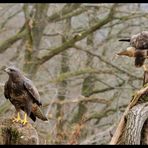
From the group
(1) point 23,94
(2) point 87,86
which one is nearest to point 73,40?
(2) point 87,86

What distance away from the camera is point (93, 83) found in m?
13.4

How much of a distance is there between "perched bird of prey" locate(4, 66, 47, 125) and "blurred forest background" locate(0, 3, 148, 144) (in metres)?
6.60

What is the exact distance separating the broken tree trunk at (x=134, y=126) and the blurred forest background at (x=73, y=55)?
6.50 m

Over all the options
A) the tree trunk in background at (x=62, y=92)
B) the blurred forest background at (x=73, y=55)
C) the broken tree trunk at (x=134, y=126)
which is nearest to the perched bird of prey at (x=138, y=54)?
the broken tree trunk at (x=134, y=126)

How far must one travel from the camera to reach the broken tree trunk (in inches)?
121

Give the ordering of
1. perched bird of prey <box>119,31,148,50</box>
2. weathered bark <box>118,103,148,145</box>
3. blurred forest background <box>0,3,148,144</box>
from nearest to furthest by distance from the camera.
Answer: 1. weathered bark <box>118,103,148,145</box>
2. perched bird of prey <box>119,31,148,50</box>
3. blurred forest background <box>0,3,148,144</box>

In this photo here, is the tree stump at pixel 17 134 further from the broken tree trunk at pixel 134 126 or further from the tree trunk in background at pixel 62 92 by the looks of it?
the tree trunk in background at pixel 62 92

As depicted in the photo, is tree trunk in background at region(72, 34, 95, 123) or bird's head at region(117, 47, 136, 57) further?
tree trunk in background at region(72, 34, 95, 123)

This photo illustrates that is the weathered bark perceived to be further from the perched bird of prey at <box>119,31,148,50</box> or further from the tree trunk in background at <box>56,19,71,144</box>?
the tree trunk in background at <box>56,19,71,144</box>

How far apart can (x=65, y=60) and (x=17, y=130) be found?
9.68 m

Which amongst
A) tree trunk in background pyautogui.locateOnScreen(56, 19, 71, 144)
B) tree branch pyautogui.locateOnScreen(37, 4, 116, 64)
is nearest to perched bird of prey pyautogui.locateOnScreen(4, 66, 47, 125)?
tree trunk in background pyautogui.locateOnScreen(56, 19, 71, 144)

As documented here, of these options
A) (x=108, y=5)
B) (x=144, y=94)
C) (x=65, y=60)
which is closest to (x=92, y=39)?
(x=65, y=60)

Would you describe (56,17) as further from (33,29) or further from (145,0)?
(145,0)

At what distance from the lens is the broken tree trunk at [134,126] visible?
3.08 meters
